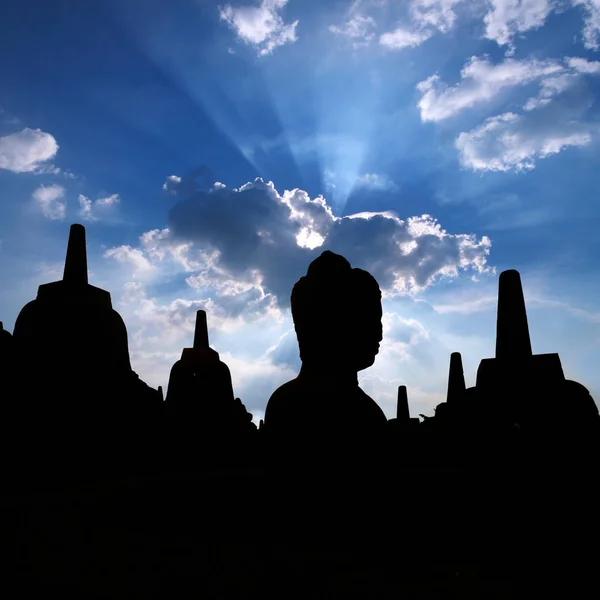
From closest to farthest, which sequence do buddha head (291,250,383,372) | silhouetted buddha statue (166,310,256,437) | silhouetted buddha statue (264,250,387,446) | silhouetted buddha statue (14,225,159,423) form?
silhouetted buddha statue (264,250,387,446), buddha head (291,250,383,372), silhouetted buddha statue (14,225,159,423), silhouetted buddha statue (166,310,256,437)

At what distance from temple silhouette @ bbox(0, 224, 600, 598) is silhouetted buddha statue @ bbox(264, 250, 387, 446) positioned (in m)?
0.01

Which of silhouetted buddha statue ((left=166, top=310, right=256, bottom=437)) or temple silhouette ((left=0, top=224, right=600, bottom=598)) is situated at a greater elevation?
silhouetted buddha statue ((left=166, top=310, right=256, bottom=437))

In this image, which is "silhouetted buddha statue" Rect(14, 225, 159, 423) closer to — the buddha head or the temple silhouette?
the temple silhouette

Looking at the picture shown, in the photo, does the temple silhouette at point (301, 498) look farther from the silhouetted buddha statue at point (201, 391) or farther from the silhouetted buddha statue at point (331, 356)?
the silhouetted buddha statue at point (201, 391)

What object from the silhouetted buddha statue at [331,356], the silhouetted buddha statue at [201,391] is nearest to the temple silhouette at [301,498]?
the silhouetted buddha statue at [331,356]

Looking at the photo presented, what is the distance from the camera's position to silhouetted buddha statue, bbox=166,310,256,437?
11.8 meters

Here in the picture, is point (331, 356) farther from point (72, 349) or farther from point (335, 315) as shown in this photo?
point (72, 349)

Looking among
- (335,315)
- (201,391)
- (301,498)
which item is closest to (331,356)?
(335,315)

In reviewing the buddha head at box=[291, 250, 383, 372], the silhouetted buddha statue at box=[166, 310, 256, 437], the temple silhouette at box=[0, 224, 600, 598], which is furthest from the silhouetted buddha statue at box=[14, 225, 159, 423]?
the buddha head at box=[291, 250, 383, 372]

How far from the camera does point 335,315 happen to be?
4.84 m

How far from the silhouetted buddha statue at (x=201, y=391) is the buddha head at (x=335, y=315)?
7712 millimetres

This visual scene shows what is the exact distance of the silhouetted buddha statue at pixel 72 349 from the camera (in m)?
8.82

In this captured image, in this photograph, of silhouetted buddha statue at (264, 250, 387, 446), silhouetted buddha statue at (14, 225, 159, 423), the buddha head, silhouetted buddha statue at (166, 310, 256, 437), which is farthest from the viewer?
silhouetted buddha statue at (166, 310, 256, 437)

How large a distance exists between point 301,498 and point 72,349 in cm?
685
